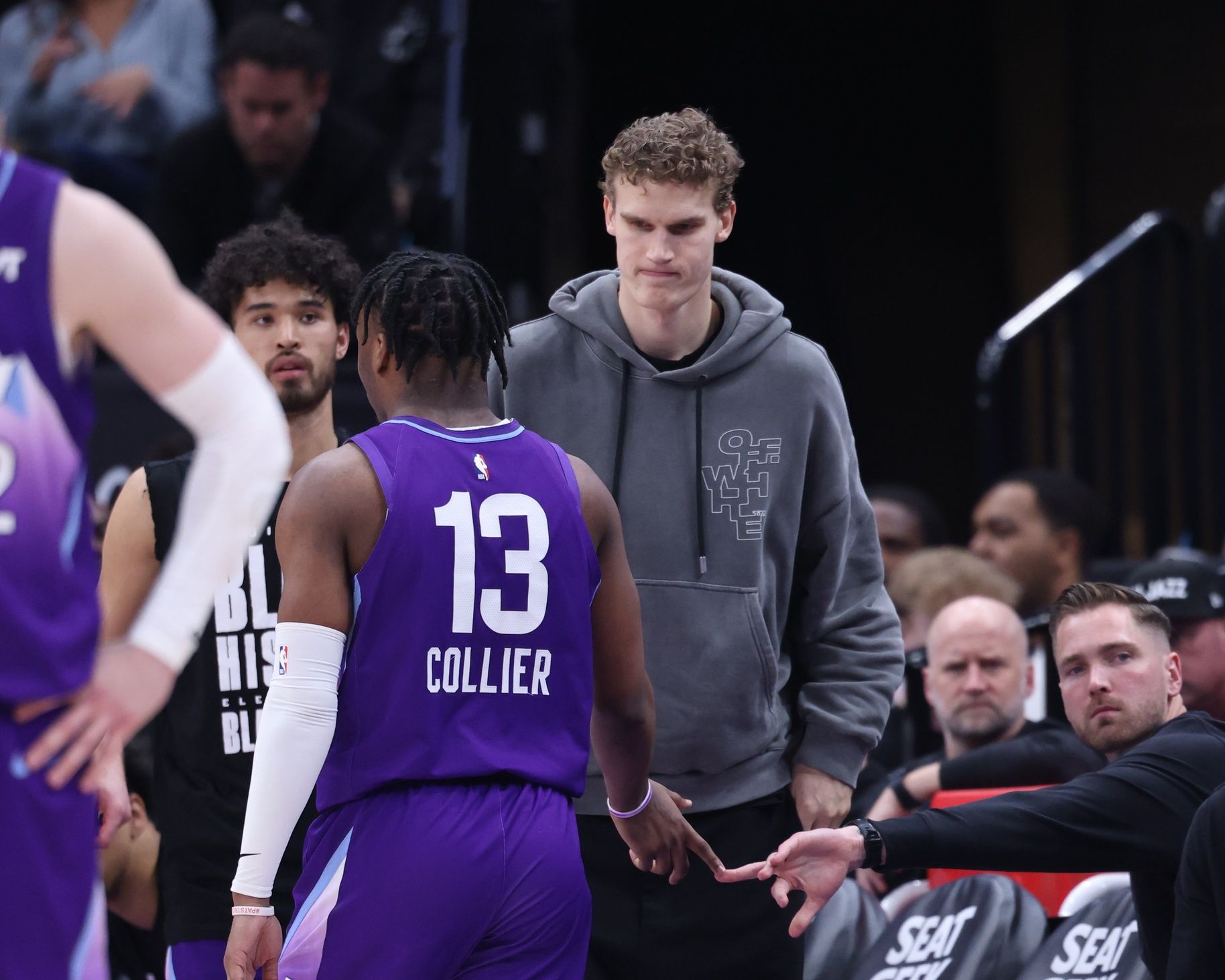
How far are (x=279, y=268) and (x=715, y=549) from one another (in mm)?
1188

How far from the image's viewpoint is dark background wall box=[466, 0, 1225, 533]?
1062 cm

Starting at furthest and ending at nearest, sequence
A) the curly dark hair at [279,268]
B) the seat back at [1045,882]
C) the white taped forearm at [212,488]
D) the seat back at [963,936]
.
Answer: the seat back at [1045,882] < the seat back at [963,936] < the curly dark hair at [279,268] < the white taped forearm at [212,488]

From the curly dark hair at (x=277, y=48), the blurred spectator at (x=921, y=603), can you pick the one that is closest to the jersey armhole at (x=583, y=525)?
the blurred spectator at (x=921, y=603)

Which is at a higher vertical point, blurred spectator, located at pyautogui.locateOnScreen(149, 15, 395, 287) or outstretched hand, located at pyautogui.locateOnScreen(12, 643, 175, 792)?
blurred spectator, located at pyautogui.locateOnScreen(149, 15, 395, 287)

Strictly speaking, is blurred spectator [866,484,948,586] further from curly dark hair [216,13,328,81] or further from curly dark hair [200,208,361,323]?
curly dark hair [200,208,361,323]

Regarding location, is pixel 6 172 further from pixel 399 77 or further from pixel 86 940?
pixel 399 77

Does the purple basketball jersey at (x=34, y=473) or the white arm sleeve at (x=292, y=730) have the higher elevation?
the purple basketball jersey at (x=34, y=473)

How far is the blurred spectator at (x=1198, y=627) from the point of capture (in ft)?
18.6

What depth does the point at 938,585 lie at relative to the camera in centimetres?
697

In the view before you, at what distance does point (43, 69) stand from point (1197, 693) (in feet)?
18.3

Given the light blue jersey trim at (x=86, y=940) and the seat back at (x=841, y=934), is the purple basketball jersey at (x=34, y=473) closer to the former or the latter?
the light blue jersey trim at (x=86, y=940)

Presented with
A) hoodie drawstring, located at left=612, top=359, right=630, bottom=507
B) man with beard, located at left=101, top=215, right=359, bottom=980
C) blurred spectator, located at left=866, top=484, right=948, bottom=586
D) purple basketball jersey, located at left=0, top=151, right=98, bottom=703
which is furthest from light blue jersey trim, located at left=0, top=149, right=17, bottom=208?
blurred spectator, located at left=866, top=484, right=948, bottom=586

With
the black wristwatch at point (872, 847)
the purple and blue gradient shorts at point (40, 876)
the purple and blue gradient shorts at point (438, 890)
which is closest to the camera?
the purple and blue gradient shorts at point (40, 876)

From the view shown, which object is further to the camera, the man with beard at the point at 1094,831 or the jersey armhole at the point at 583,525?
the man with beard at the point at 1094,831
